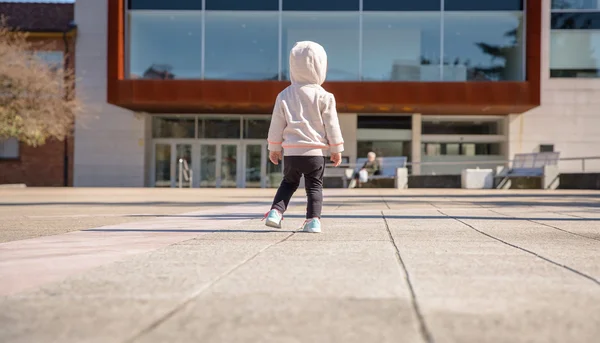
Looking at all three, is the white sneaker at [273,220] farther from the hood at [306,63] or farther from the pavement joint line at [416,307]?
the pavement joint line at [416,307]

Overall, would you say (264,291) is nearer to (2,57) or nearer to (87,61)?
(2,57)

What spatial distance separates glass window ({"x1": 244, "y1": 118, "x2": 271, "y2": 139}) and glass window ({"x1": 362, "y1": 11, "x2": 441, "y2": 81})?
5.38 metres

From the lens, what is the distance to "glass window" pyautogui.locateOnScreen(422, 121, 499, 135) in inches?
1092

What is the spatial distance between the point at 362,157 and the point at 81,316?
25.5 metres

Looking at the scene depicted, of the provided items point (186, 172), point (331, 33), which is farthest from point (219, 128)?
point (331, 33)

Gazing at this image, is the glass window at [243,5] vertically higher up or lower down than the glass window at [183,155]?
higher up

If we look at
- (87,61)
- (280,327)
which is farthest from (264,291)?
(87,61)

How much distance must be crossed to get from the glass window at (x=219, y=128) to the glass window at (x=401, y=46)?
6243 millimetres

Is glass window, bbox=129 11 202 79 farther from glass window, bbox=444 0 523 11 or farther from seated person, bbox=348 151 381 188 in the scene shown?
glass window, bbox=444 0 523 11

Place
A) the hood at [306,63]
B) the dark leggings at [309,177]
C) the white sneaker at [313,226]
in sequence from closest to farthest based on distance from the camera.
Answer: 1. the white sneaker at [313,226]
2. the dark leggings at [309,177]
3. the hood at [306,63]

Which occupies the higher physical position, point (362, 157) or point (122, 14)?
point (122, 14)

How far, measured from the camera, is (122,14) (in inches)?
986

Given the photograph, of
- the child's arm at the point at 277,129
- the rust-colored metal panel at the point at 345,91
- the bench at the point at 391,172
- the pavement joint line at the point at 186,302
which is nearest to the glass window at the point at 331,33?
the rust-colored metal panel at the point at 345,91

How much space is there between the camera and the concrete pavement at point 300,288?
1.95 metres
